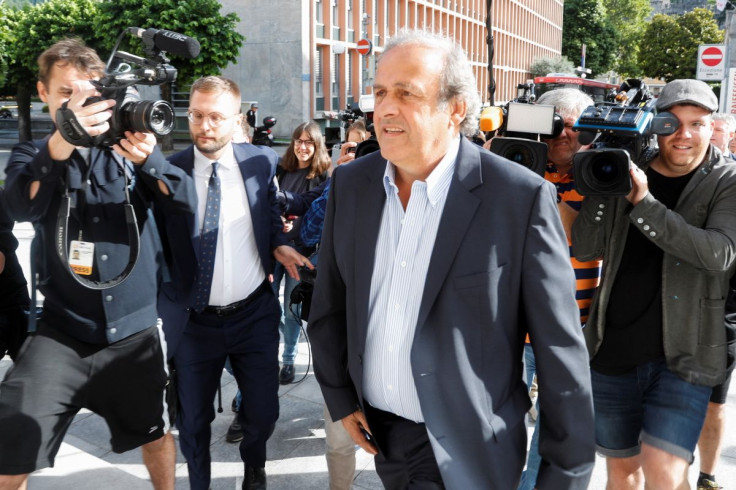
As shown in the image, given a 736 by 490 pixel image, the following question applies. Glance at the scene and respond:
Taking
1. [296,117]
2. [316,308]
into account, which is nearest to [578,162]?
[316,308]

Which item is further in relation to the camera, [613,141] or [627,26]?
[627,26]

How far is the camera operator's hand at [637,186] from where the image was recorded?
8.32ft

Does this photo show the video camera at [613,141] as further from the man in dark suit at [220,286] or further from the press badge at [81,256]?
the press badge at [81,256]

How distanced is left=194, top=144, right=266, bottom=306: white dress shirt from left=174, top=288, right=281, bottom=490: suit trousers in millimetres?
109

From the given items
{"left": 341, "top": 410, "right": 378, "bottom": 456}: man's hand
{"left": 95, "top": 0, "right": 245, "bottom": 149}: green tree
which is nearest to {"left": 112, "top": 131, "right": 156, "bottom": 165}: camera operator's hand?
{"left": 341, "top": 410, "right": 378, "bottom": 456}: man's hand

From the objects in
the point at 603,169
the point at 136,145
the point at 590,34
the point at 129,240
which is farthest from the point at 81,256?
the point at 590,34

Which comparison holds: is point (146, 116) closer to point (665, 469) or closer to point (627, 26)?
point (665, 469)

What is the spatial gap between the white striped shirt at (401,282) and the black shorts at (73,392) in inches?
50.9

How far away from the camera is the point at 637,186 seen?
8.35 feet

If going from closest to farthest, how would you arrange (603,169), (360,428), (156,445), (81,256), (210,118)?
(360,428), (603,169), (81,256), (156,445), (210,118)

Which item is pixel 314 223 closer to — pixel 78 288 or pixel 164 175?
pixel 164 175

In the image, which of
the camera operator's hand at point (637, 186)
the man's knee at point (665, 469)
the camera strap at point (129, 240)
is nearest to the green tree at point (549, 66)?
the camera operator's hand at point (637, 186)

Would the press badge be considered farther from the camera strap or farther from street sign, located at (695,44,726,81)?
street sign, located at (695,44,726,81)

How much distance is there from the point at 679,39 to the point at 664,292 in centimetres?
5818
